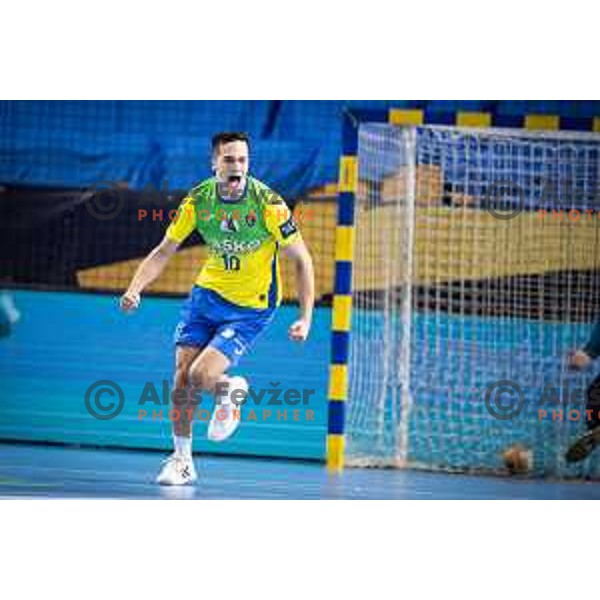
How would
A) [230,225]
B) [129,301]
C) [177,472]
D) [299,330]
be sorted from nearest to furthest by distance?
[230,225]
[177,472]
[299,330]
[129,301]

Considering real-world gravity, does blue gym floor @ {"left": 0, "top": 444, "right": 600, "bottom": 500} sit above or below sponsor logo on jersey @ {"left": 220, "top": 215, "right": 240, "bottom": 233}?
below

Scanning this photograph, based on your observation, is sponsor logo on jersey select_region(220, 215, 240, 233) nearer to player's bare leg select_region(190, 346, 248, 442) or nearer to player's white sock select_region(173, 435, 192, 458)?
player's bare leg select_region(190, 346, 248, 442)

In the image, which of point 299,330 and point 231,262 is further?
point 299,330

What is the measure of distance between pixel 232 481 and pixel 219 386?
44cm

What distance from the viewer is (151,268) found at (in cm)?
791

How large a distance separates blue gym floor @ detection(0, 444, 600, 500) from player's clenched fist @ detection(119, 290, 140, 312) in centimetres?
69

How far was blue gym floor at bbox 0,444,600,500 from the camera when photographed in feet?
23.6

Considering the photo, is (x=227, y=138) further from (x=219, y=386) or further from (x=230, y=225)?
(x=219, y=386)

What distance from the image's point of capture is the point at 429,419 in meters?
8.35

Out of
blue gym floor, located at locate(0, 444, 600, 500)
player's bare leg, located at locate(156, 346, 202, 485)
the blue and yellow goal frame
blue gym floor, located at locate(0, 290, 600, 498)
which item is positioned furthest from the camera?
blue gym floor, located at locate(0, 290, 600, 498)

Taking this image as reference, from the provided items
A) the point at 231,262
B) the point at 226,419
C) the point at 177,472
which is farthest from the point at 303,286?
the point at 177,472

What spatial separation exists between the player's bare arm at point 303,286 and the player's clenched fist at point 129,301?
0.73 meters

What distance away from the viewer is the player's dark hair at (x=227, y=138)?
25.3 feet

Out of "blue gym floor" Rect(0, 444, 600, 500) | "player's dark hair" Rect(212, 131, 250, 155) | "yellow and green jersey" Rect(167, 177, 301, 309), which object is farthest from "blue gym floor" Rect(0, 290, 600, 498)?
"player's dark hair" Rect(212, 131, 250, 155)
